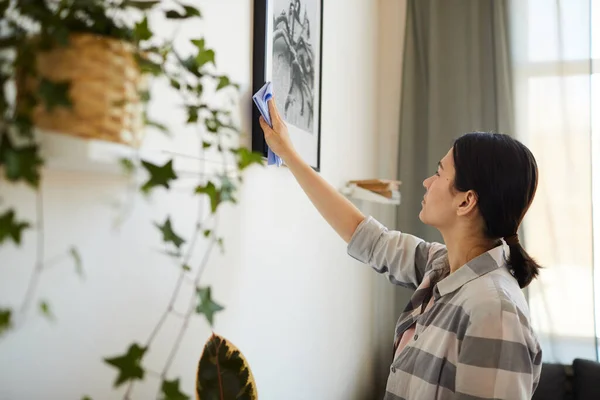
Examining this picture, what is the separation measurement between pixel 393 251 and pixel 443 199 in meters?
0.26

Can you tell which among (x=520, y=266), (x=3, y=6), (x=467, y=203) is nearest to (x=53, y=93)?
(x=3, y=6)

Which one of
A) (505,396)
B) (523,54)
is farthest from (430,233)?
(505,396)

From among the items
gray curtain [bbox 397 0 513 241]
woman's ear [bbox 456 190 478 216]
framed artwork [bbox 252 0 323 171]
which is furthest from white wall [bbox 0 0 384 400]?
woman's ear [bbox 456 190 478 216]

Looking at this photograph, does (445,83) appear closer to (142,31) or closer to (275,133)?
(275,133)

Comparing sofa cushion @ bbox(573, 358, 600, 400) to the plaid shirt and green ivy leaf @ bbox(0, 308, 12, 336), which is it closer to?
the plaid shirt

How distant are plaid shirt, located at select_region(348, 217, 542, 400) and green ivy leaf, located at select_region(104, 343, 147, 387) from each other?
2.62 ft

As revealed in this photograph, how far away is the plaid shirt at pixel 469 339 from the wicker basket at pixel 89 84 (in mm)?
895

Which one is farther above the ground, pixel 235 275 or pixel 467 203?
pixel 467 203

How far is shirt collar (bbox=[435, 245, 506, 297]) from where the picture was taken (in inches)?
52.6

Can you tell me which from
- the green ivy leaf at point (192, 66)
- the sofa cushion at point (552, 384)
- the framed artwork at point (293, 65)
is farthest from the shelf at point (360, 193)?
the green ivy leaf at point (192, 66)

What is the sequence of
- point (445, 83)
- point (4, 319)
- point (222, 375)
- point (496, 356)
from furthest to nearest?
1. point (445, 83)
2. point (496, 356)
3. point (222, 375)
4. point (4, 319)

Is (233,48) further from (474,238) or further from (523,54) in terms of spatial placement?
(523,54)

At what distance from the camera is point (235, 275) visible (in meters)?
1.29

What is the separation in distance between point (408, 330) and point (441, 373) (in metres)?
0.25
